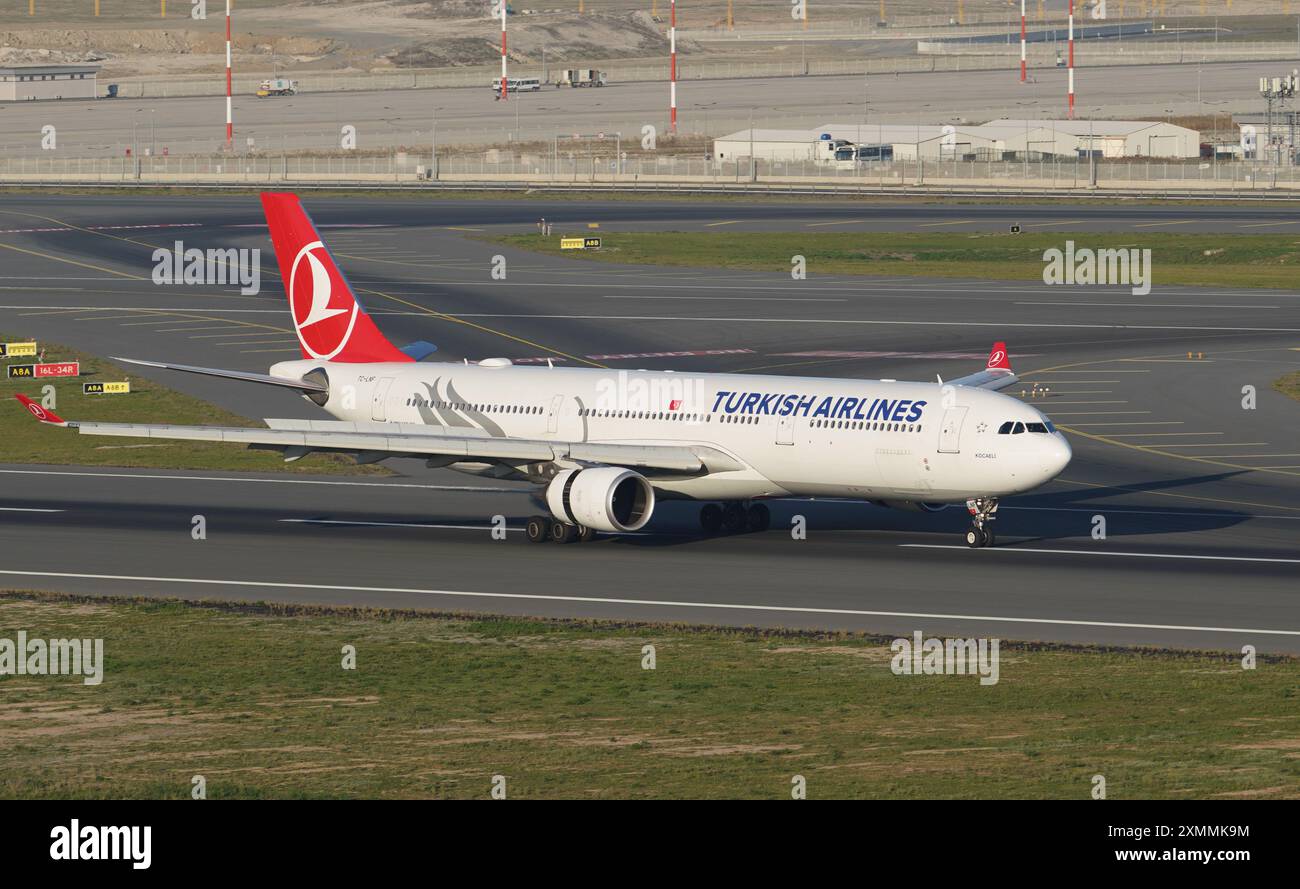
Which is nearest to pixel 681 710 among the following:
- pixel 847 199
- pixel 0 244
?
pixel 0 244

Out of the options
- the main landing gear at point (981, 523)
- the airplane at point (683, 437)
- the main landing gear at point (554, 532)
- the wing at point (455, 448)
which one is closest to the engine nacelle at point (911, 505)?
the airplane at point (683, 437)

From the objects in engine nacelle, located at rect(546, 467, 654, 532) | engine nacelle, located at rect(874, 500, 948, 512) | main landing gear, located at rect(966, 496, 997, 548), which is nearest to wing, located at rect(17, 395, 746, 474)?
engine nacelle, located at rect(546, 467, 654, 532)

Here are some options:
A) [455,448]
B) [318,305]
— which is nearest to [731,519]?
[455,448]

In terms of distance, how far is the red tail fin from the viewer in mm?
64312

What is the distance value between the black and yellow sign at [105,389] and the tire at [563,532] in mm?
35028

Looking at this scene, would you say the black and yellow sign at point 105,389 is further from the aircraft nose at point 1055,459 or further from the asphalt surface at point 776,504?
the aircraft nose at point 1055,459

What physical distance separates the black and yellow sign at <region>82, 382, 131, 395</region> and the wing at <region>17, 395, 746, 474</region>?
98.1 ft

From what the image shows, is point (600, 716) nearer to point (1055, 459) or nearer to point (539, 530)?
point (1055, 459)

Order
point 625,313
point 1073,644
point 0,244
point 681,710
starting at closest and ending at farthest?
point 681,710 < point 1073,644 < point 625,313 < point 0,244

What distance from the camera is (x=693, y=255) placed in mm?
133125

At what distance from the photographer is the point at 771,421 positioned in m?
55.1

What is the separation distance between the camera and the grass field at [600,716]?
105 feet
